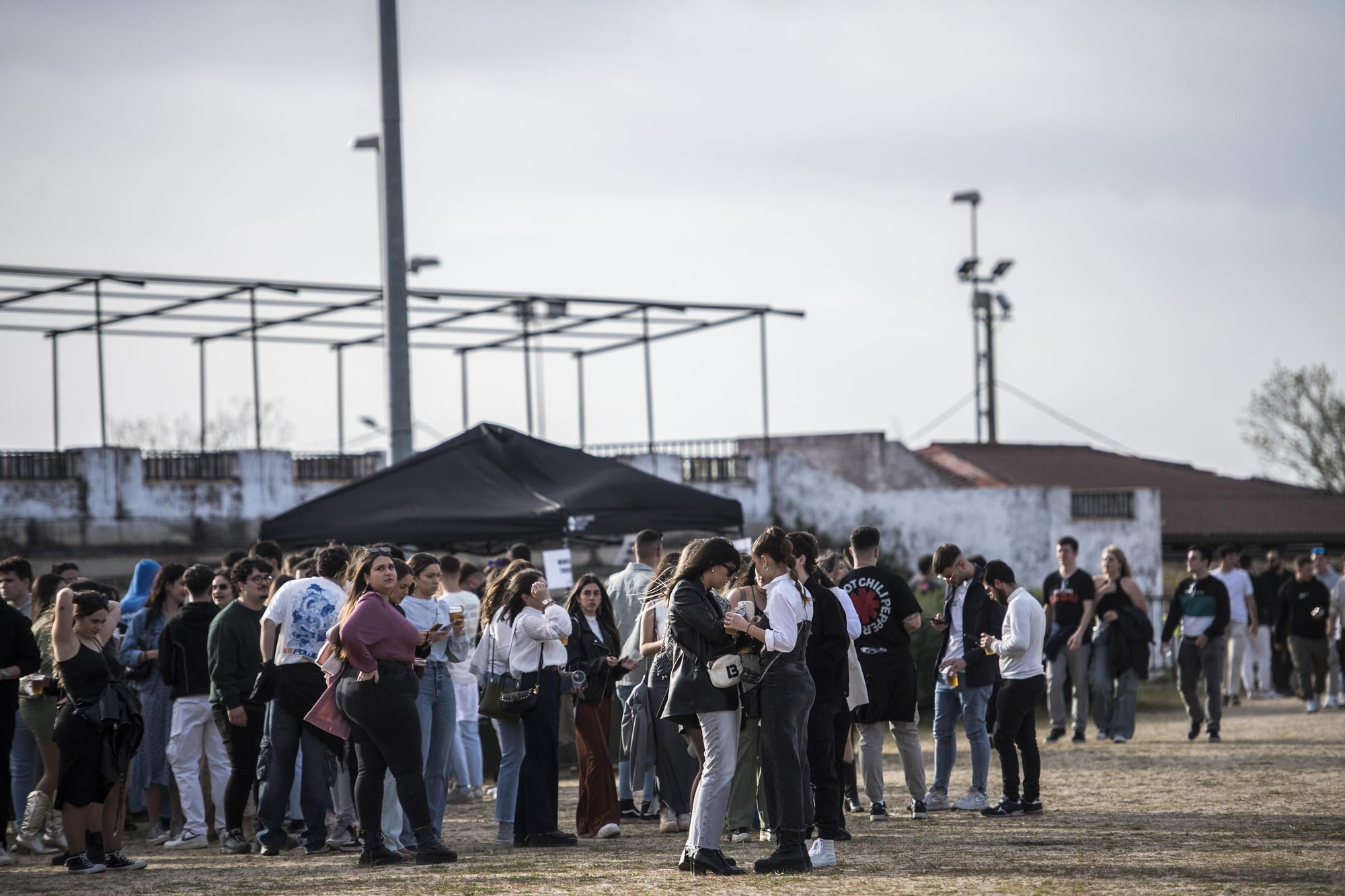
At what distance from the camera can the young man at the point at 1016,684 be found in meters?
9.65

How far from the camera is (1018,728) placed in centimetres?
971

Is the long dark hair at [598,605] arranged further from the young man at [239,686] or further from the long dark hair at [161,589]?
the long dark hair at [161,589]

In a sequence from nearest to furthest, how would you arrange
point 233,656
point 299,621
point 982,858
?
1. point 982,858
2. point 299,621
3. point 233,656

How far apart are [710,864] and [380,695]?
6.61 ft

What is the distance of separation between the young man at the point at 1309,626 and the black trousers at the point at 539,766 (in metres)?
11.1

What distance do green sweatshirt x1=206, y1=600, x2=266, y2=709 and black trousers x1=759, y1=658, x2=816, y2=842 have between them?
3458mm

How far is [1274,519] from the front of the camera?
134 feet

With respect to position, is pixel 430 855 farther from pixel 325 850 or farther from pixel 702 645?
pixel 702 645

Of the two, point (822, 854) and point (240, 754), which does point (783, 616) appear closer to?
point (822, 854)

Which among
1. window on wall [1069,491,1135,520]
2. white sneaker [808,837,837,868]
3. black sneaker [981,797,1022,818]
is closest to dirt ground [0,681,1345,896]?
white sneaker [808,837,837,868]

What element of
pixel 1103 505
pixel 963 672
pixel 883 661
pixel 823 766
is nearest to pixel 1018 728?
pixel 963 672

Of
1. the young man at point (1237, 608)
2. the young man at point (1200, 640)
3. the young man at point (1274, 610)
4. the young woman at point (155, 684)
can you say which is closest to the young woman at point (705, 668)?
the young woman at point (155, 684)

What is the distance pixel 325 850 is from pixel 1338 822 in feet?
20.1

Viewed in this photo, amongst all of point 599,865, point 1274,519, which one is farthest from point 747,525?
point 599,865
